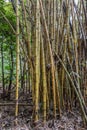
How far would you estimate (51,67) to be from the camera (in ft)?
6.81

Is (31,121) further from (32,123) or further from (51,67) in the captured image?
(51,67)

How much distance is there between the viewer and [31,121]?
214 centimetres

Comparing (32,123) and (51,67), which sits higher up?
(51,67)

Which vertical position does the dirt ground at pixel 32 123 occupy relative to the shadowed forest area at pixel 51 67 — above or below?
below

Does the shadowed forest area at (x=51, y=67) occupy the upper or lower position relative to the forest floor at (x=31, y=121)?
upper

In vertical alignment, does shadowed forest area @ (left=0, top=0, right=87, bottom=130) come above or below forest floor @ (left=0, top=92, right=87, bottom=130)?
above

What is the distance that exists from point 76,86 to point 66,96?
0.73 ft

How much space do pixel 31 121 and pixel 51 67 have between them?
1.55 feet

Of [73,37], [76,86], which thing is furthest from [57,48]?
[76,86]

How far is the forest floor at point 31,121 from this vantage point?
2.09 metres

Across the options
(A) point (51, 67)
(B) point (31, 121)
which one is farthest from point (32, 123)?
(A) point (51, 67)

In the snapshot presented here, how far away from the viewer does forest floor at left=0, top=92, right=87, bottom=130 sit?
82.3 inches

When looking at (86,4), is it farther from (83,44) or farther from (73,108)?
(73,108)

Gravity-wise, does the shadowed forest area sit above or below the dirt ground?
above
